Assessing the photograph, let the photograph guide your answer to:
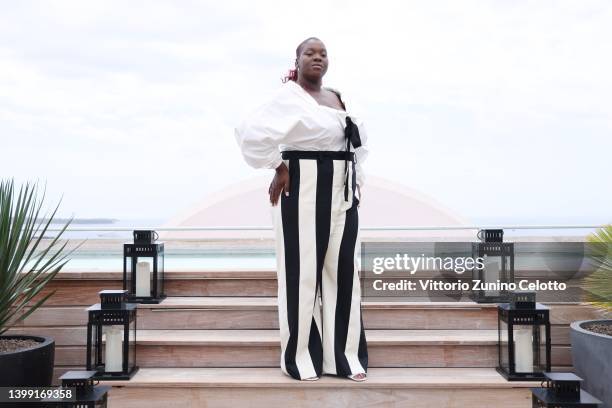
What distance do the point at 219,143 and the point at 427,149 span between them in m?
2.65

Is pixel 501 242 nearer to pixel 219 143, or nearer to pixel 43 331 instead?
pixel 43 331

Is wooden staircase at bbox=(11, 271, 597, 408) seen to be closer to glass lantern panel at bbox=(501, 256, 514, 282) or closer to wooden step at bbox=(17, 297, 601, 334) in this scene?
A: wooden step at bbox=(17, 297, 601, 334)

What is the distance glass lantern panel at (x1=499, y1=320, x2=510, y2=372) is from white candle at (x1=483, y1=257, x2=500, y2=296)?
1.34 feet

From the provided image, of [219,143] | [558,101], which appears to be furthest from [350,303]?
[219,143]

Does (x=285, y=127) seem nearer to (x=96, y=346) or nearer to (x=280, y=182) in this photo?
(x=280, y=182)

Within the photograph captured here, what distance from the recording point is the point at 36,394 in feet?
7.64

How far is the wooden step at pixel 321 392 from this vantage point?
235 cm

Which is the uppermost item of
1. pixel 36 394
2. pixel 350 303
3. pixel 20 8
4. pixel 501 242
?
pixel 20 8

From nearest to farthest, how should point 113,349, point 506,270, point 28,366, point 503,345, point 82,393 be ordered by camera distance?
point 82,393, point 28,366, point 113,349, point 503,345, point 506,270

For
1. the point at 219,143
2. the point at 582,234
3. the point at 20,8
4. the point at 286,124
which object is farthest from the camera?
the point at 219,143

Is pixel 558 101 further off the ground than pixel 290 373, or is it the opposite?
pixel 558 101

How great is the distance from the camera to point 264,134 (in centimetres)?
225

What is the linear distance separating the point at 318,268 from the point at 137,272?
1.11 metres

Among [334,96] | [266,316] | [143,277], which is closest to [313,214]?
[334,96]
